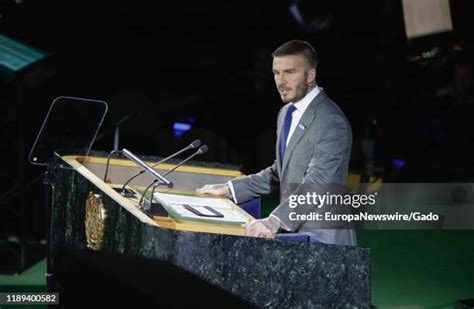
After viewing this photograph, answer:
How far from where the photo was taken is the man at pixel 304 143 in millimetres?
3648

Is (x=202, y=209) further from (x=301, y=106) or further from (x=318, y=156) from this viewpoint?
(x=301, y=106)

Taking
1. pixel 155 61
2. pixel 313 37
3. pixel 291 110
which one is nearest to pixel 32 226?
pixel 155 61

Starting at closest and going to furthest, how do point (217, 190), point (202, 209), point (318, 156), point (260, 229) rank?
point (260, 229)
point (202, 209)
point (318, 156)
point (217, 190)

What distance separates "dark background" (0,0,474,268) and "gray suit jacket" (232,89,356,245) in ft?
10.2

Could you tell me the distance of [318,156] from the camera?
3.66 metres

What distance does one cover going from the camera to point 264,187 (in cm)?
401

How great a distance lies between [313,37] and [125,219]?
4.55 meters

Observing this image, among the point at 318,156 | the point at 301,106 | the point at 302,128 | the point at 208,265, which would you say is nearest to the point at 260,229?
the point at 208,265

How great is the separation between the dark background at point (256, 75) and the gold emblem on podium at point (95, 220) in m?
3.25

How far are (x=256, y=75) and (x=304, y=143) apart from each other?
12.3 ft

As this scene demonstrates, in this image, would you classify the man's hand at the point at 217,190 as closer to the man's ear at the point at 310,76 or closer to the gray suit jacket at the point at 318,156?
the gray suit jacket at the point at 318,156

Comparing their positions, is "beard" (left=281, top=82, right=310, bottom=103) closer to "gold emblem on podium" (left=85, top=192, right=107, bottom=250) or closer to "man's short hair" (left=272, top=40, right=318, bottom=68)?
"man's short hair" (left=272, top=40, right=318, bottom=68)

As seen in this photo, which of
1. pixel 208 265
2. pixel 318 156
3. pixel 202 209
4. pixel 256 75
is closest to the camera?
pixel 208 265

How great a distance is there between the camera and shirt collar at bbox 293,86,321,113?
3.84 meters
